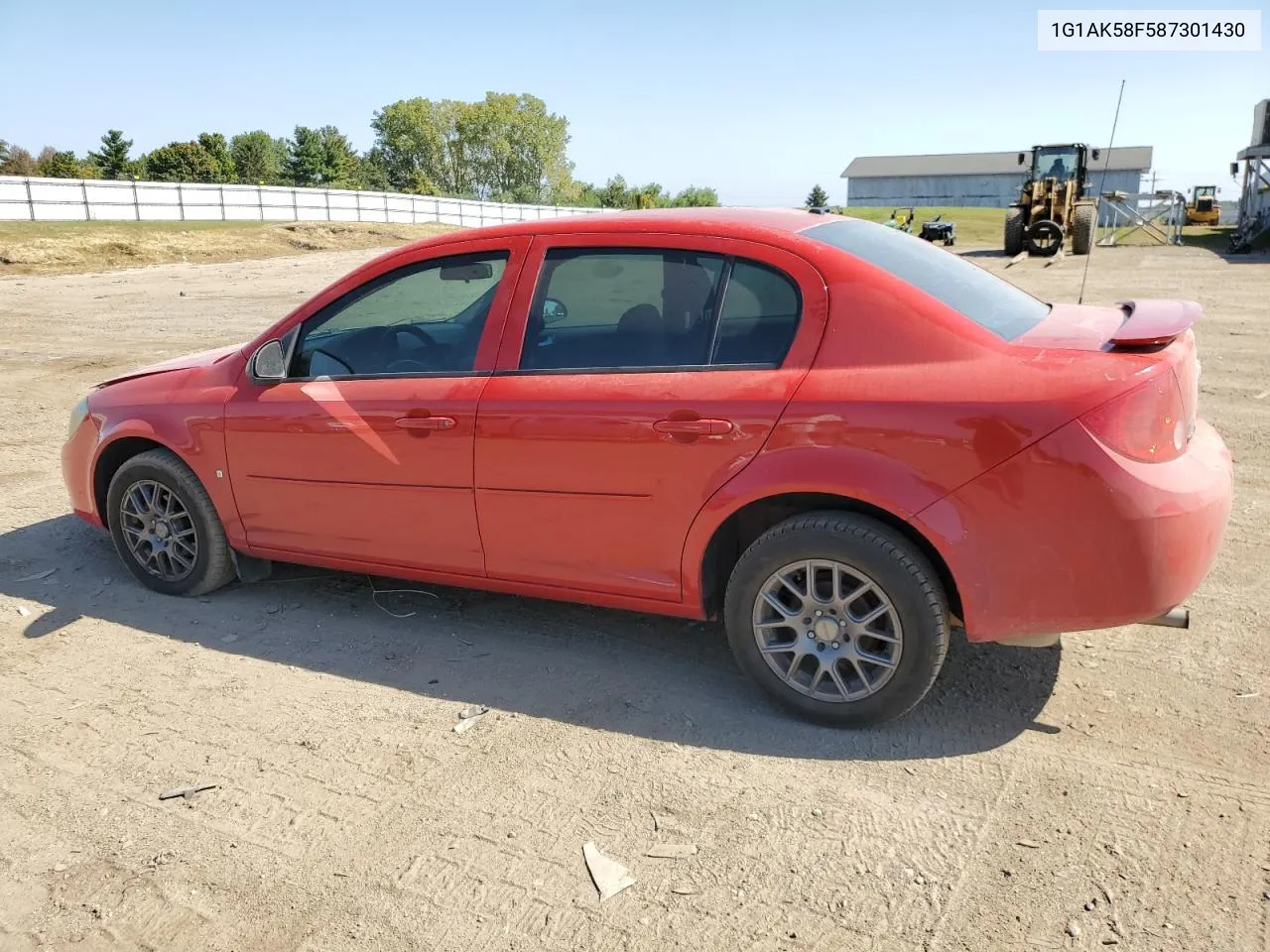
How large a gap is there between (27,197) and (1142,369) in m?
39.6

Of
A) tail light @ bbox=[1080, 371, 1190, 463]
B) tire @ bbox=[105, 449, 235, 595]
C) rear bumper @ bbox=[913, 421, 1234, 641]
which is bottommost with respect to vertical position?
tire @ bbox=[105, 449, 235, 595]

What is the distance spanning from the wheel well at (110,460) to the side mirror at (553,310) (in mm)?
2244

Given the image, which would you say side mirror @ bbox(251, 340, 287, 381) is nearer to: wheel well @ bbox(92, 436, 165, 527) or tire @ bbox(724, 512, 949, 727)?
wheel well @ bbox(92, 436, 165, 527)

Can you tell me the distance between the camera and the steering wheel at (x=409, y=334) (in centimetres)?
416

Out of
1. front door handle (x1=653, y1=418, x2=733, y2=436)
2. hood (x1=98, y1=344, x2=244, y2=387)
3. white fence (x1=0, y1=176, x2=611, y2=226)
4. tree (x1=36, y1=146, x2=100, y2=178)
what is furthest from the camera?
tree (x1=36, y1=146, x2=100, y2=178)

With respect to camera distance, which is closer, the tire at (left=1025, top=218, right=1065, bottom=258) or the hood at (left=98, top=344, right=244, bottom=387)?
the hood at (left=98, top=344, right=244, bottom=387)

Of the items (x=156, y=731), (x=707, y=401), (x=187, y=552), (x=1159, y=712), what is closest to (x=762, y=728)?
(x=707, y=401)

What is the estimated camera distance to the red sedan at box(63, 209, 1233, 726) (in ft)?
9.96

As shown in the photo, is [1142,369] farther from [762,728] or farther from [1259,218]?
[1259,218]

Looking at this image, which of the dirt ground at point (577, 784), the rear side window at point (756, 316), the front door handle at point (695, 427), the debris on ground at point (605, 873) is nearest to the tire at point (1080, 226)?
the dirt ground at point (577, 784)

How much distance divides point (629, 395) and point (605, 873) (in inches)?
63.0

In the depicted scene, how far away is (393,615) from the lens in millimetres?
4598

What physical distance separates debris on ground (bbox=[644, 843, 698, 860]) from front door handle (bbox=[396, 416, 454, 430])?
1803mm

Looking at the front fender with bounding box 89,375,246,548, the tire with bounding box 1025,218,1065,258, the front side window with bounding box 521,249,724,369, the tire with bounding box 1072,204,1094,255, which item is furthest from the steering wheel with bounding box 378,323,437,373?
the tire with bounding box 1025,218,1065,258
